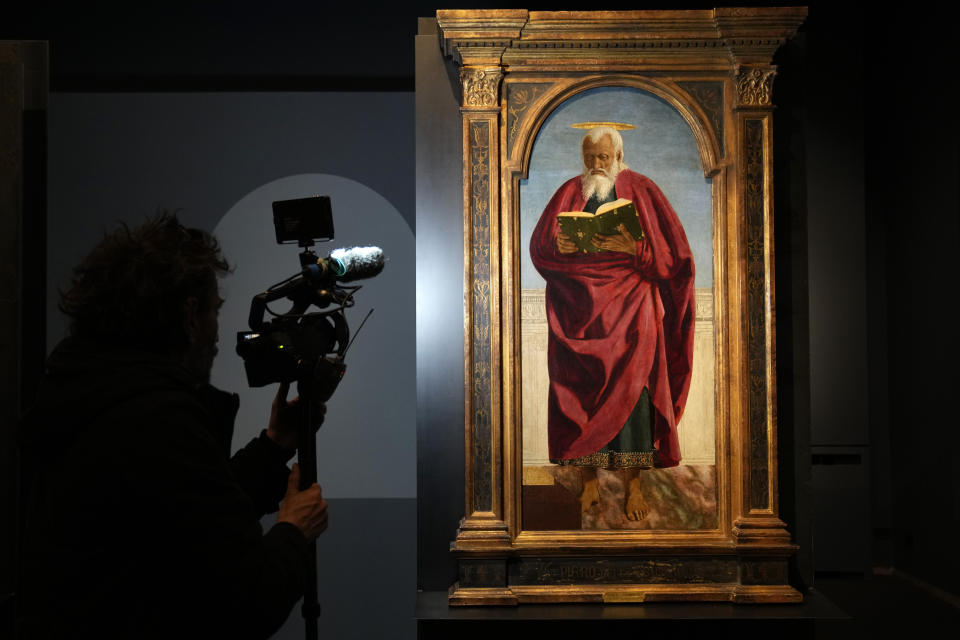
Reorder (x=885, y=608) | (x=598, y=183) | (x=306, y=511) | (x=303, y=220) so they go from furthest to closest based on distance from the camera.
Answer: (x=885, y=608) → (x=598, y=183) → (x=303, y=220) → (x=306, y=511)

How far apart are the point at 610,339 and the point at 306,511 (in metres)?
2.05

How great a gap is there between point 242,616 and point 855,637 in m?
3.77

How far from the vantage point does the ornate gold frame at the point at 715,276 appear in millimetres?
3689

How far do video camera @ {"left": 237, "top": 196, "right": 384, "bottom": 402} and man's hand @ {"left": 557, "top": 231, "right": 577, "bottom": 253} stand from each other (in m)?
1.34

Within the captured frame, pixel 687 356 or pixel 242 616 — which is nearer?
pixel 242 616

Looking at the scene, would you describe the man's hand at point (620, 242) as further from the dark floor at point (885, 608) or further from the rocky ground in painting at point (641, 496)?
the dark floor at point (885, 608)

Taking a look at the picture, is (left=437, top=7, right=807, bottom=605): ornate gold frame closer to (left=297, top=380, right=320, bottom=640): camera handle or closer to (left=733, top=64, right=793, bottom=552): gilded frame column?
(left=733, top=64, right=793, bottom=552): gilded frame column

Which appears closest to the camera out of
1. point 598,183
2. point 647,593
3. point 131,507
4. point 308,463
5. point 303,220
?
point 131,507

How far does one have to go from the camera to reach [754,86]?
3.75 metres

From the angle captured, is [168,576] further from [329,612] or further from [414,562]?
[414,562]

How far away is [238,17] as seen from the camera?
4715 millimetres

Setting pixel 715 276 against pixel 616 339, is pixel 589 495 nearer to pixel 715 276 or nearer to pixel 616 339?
pixel 616 339

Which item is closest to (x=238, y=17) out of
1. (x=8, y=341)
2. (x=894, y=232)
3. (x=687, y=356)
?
(x=8, y=341)

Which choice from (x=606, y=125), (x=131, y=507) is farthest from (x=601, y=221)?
(x=131, y=507)
